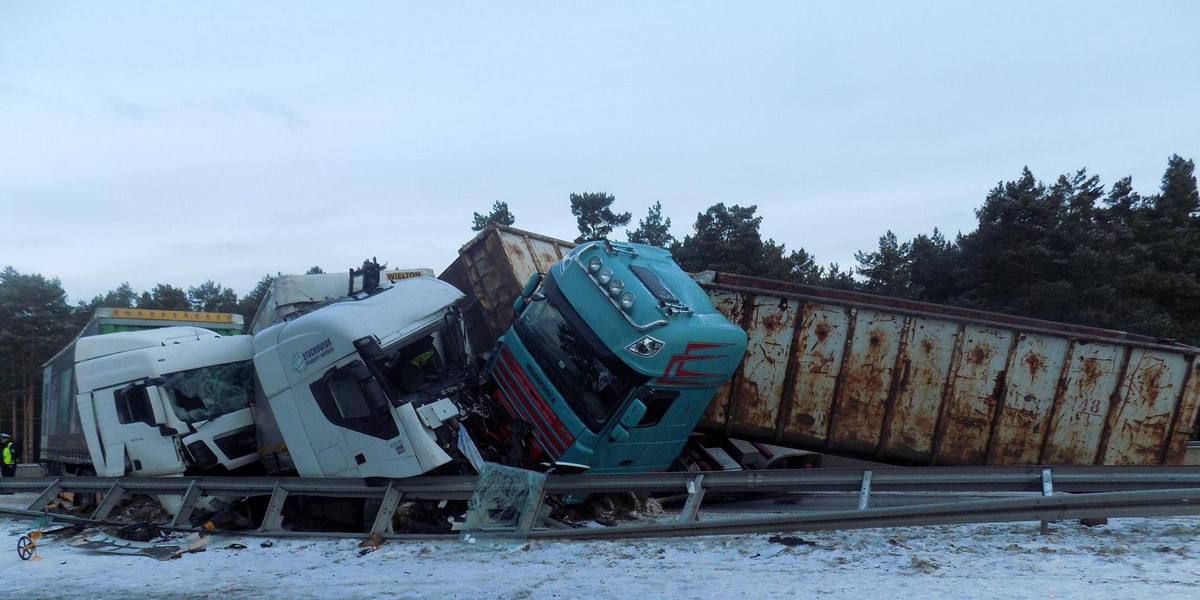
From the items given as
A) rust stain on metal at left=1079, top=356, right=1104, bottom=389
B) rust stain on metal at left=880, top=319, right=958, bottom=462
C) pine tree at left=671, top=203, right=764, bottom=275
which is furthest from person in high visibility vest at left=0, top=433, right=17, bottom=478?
pine tree at left=671, top=203, right=764, bottom=275

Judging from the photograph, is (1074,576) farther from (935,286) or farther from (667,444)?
(935,286)

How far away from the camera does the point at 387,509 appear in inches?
261

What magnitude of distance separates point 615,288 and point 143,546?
15.4 feet

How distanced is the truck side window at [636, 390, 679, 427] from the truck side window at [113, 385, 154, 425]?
526cm

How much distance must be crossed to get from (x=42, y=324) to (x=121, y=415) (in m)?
33.5

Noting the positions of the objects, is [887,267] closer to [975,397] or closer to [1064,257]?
[1064,257]

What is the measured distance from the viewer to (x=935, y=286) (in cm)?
3272

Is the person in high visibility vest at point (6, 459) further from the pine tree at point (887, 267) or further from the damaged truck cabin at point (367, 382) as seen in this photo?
the pine tree at point (887, 267)

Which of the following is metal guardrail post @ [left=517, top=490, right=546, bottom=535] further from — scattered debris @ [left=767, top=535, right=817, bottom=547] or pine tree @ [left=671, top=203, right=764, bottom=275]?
pine tree @ [left=671, top=203, right=764, bottom=275]

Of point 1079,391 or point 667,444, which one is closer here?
point 667,444

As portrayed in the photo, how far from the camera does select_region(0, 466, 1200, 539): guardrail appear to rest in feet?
15.2

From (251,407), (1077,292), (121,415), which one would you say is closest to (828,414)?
(251,407)

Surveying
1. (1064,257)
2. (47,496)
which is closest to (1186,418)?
(47,496)

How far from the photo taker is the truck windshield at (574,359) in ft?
21.1
